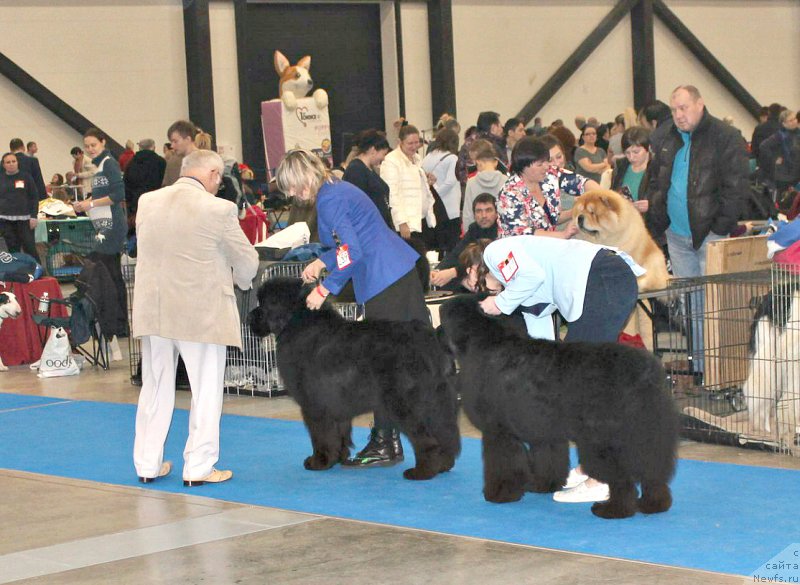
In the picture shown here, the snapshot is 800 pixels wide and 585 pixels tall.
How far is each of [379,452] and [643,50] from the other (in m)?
18.9

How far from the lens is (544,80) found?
888 inches

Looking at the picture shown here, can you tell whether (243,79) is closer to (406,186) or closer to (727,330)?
(406,186)

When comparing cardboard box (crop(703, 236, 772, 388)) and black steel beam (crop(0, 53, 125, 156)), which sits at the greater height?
black steel beam (crop(0, 53, 125, 156))

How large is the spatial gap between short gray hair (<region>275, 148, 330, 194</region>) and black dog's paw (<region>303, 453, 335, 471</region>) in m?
1.32

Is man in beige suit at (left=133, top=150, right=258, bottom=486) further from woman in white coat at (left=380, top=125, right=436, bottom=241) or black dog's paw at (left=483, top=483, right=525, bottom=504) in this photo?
woman in white coat at (left=380, top=125, right=436, bottom=241)

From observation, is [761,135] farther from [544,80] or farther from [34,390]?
[34,390]

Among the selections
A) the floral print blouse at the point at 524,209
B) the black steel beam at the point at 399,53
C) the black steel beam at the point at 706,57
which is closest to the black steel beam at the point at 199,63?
the black steel beam at the point at 399,53

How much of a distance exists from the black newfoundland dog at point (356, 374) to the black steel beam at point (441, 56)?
15813mm

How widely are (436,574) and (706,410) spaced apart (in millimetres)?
2871

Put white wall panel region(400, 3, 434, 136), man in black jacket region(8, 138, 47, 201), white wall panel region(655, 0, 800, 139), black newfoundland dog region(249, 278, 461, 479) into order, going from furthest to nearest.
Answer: white wall panel region(655, 0, 800, 139), white wall panel region(400, 3, 434, 136), man in black jacket region(8, 138, 47, 201), black newfoundland dog region(249, 278, 461, 479)

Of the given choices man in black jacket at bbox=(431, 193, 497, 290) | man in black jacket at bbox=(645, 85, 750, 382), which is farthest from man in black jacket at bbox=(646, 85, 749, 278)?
→ man in black jacket at bbox=(431, 193, 497, 290)

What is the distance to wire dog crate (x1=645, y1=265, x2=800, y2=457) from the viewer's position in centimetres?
566

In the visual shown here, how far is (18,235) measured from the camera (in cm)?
1349

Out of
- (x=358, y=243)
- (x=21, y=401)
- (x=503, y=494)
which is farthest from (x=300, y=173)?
(x=21, y=401)
